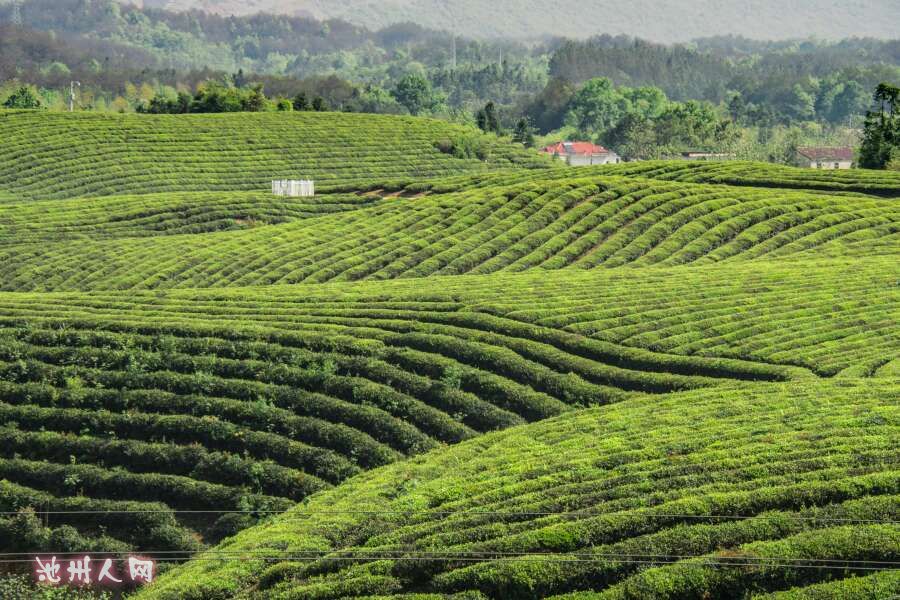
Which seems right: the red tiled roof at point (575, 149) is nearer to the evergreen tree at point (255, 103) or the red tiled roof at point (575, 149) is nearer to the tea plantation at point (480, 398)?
the evergreen tree at point (255, 103)

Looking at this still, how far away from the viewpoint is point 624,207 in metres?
63.6

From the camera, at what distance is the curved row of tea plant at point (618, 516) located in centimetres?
2180

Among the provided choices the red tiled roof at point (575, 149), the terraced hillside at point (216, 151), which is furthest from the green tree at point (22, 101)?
the red tiled roof at point (575, 149)

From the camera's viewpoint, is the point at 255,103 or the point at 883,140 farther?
the point at 255,103

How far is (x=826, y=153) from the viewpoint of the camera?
140250 millimetres

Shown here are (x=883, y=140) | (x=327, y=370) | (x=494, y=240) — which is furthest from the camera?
(x=883, y=140)

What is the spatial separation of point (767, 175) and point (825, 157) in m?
69.2

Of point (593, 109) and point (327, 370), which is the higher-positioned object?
point (593, 109)

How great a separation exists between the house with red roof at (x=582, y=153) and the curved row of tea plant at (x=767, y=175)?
5885 cm

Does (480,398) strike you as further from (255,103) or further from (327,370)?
(255,103)

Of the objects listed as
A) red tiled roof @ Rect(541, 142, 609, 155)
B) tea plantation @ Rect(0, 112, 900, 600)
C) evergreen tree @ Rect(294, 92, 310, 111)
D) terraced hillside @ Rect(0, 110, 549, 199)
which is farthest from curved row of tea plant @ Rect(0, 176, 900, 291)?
red tiled roof @ Rect(541, 142, 609, 155)

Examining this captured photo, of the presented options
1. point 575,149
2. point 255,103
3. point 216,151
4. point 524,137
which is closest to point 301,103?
point 255,103

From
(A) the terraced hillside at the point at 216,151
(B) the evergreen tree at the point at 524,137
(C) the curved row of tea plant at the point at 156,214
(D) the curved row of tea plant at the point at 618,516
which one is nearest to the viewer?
(D) the curved row of tea plant at the point at 618,516

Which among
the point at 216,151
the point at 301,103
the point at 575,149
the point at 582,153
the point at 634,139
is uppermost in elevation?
the point at 301,103
